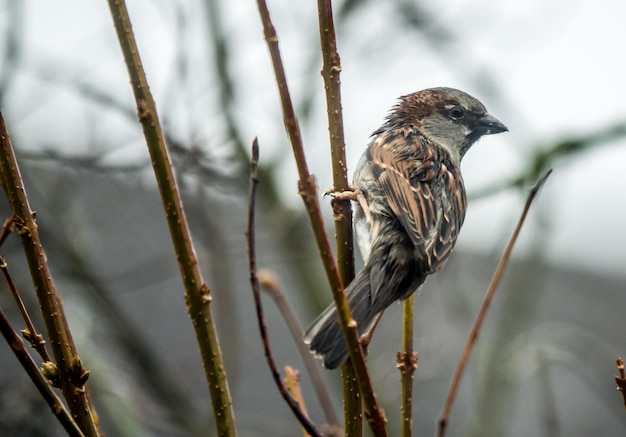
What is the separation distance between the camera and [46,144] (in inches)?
193

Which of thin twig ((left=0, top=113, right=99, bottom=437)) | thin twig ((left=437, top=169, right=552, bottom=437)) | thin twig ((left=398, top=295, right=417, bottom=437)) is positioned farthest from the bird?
thin twig ((left=0, top=113, right=99, bottom=437))

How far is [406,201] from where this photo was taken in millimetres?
3432

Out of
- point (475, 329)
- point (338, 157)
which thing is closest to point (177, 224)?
point (338, 157)

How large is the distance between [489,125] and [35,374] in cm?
303

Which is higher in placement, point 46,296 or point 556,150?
point 556,150

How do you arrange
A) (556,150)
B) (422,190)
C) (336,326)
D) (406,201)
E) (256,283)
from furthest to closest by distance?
(556,150) < (422,190) < (406,201) < (336,326) < (256,283)

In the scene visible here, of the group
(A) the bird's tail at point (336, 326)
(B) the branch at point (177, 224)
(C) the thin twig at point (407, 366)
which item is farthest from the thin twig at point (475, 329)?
(B) the branch at point (177, 224)

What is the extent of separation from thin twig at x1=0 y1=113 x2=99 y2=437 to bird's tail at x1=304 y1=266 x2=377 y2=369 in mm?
676

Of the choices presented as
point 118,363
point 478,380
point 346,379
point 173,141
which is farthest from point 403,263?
point 118,363

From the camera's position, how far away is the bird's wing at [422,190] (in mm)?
3295

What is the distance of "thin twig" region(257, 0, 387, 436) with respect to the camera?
1846 mm

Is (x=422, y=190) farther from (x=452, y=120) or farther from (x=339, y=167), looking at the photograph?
(x=339, y=167)

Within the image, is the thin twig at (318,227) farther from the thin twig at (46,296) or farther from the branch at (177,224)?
the thin twig at (46,296)

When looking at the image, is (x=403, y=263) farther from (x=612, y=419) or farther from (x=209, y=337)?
(x=612, y=419)
